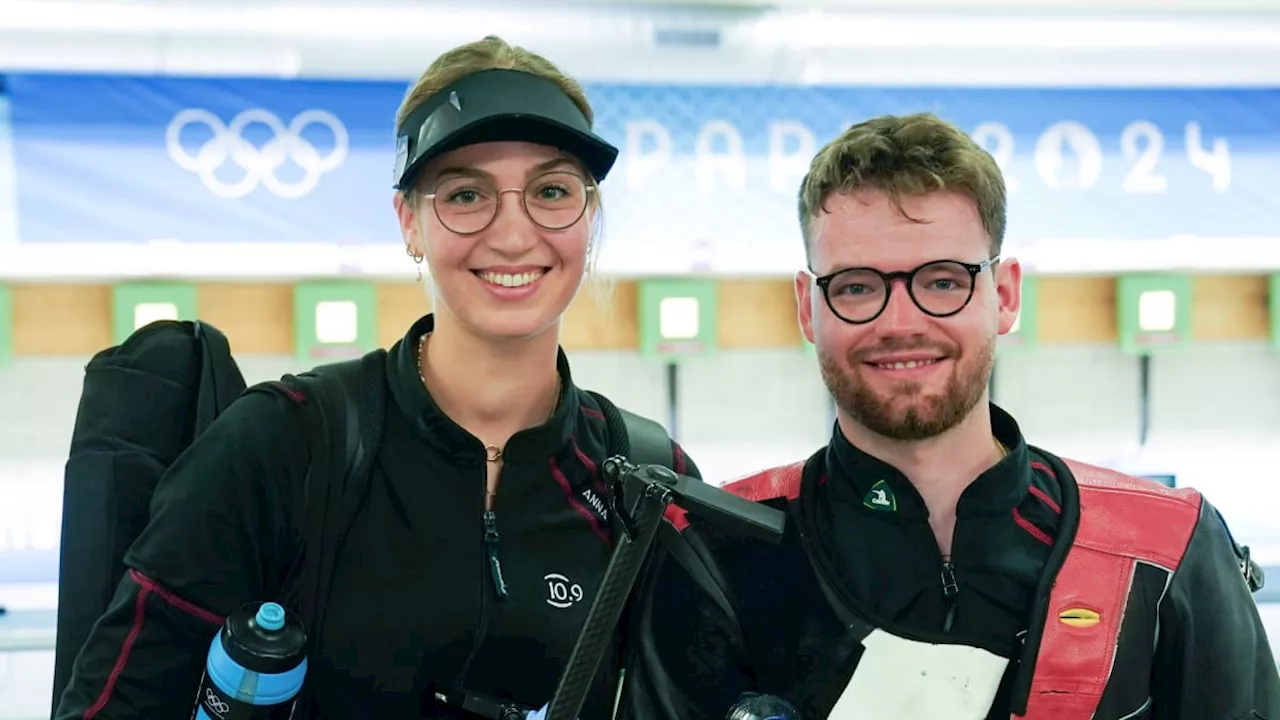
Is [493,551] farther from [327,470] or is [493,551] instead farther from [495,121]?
[495,121]

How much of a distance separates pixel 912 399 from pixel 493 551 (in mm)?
479

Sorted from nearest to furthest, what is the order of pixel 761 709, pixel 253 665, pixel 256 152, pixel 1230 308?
pixel 761 709, pixel 253 665, pixel 256 152, pixel 1230 308

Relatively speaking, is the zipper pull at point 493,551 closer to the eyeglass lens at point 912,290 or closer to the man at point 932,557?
the man at point 932,557

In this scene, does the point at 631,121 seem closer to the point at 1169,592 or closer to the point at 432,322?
the point at 432,322

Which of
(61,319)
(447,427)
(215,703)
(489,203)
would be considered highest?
(489,203)

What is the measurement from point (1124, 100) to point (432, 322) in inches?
73.3

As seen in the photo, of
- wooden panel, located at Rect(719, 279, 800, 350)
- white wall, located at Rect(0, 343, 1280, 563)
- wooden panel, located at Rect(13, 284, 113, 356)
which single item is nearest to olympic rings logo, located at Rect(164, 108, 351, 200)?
wooden panel, located at Rect(13, 284, 113, 356)

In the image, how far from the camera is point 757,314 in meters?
2.78

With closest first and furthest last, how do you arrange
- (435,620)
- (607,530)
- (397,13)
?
(435,620) → (607,530) → (397,13)

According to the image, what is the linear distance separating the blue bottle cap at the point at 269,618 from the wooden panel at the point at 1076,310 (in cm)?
210

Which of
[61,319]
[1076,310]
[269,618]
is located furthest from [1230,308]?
[61,319]

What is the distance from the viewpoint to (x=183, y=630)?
1.21 meters

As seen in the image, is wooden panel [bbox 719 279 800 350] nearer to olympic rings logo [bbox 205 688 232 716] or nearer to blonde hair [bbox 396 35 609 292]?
blonde hair [bbox 396 35 609 292]

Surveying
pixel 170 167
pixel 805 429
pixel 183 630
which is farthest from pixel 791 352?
pixel 183 630
